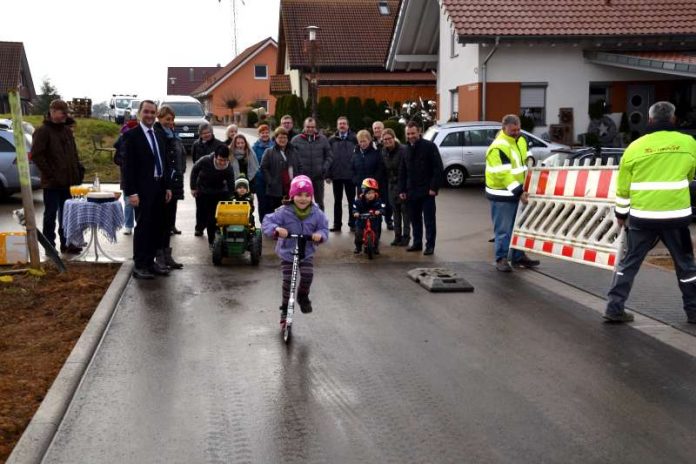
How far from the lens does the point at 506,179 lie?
37.0 ft

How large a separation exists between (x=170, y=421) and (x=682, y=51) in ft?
84.8

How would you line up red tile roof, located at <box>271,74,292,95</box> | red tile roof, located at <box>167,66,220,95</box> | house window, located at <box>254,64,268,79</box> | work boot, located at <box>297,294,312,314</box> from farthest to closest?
1. red tile roof, located at <box>167,66,220,95</box>
2. house window, located at <box>254,64,268,79</box>
3. red tile roof, located at <box>271,74,292,95</box>
4. work boot, located at <box>297,294,312,314</box>

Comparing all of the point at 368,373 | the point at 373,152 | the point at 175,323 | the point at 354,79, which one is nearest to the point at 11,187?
the point at 373,152

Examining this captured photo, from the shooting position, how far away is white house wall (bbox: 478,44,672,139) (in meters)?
27.2

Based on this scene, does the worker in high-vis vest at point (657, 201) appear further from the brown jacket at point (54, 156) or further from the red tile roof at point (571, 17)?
the red tile roof at point (571, 17)

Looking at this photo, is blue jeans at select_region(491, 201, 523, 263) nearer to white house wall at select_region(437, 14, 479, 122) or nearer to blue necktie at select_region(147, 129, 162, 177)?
blue necktie at select_region(147, 129, 162, 177)

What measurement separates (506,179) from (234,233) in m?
3.62

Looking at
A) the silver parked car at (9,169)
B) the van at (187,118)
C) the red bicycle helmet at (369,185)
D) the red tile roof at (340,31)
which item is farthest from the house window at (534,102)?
the red tile roof at (340,31)

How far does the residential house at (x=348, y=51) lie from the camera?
166 feet

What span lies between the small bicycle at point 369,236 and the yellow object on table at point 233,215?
1776mm

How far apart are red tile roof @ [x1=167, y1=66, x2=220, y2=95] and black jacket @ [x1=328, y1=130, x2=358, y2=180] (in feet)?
364

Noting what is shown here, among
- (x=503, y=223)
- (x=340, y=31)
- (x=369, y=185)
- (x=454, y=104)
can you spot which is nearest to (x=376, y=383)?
(x=503, y=223)

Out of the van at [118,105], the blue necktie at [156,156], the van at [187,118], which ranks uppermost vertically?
the van at [118,105]

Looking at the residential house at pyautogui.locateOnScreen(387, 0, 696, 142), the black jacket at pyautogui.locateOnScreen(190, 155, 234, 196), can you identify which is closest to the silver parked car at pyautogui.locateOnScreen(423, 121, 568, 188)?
the residential house at pyautogui.locateOnScreen(387, 0, 696, 142)
